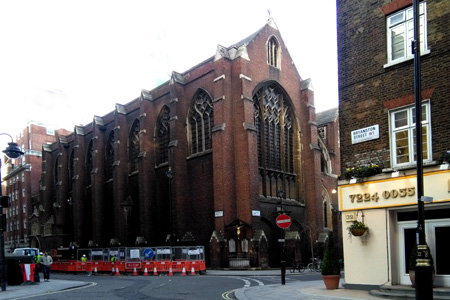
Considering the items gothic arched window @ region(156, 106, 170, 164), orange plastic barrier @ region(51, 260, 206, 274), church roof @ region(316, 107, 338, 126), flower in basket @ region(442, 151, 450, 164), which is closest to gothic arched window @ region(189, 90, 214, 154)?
gothic arched window @ region(156, 106, 170, 164)

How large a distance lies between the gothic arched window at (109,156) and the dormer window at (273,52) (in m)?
19.2

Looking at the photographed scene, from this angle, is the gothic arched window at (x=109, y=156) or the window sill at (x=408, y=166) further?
the gothic arched window at (x=109, y=156)

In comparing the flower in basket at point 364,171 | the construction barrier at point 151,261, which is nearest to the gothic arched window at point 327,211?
the construction barrier at point 151,261

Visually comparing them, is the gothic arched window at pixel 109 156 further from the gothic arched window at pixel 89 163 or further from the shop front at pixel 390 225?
the shop front at pixel 390 225

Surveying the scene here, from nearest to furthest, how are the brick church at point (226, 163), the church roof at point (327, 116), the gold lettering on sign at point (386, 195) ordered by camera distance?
the gold lettering on sign at point (386, 195) < the brick church at point (226, 163) < the church roof at point (327, 116)

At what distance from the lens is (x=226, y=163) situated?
112 ft

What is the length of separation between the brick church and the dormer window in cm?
8

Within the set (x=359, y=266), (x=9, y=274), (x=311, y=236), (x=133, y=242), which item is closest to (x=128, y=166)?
(x=133, y=242)

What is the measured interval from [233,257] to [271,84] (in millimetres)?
14390

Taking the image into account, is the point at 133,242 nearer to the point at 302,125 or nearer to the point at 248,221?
the point at 248,221

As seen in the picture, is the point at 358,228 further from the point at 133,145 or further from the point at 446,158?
the point at 133,145

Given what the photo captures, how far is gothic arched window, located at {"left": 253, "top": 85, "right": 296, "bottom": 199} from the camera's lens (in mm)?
37531

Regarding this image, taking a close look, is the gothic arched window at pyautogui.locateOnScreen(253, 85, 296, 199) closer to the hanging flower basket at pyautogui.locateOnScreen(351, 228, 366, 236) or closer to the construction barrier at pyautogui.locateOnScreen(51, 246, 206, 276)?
the construction barrier at pyautogui.locateOnScreen(51, 246, 206, 276)

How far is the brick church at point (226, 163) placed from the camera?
33.9 meters
